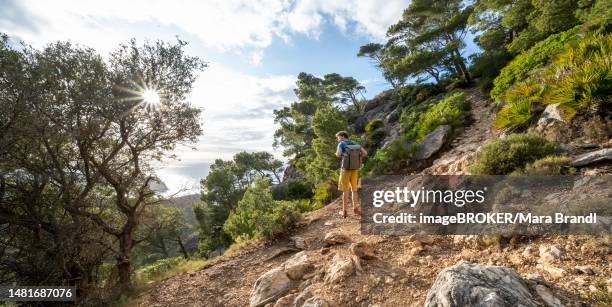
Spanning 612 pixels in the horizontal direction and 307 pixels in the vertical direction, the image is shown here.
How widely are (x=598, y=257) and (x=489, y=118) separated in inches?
422

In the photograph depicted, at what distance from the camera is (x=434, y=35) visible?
24.0m

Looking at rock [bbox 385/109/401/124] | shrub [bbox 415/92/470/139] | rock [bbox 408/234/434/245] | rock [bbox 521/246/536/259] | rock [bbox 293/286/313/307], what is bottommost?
rock [bbox 293/286/313/307]

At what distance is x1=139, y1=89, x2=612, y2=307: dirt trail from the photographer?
3.50 m

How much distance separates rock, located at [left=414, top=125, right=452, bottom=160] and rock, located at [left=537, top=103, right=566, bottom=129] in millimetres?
4274

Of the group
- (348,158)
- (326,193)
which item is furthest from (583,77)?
(326,193)

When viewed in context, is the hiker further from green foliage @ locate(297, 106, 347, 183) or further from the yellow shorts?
green foliage @ locate(297, 106, 347, 183)

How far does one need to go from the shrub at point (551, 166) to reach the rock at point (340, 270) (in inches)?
152

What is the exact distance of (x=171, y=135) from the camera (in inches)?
379

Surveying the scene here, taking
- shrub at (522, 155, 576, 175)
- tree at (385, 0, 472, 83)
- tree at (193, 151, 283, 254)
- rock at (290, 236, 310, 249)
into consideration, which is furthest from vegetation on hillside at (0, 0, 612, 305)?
tree at (193, 151, 283, 254)

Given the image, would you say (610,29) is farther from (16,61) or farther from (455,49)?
(16,61)

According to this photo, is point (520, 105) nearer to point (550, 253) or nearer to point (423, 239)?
point (423, 239)

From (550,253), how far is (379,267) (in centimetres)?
222

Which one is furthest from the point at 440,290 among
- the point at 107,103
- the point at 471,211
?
the point at 107,103

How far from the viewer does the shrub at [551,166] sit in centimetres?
529
